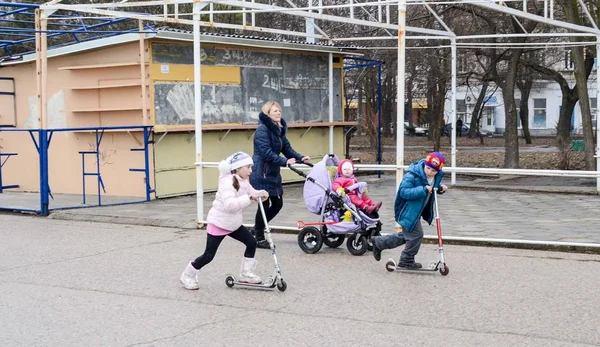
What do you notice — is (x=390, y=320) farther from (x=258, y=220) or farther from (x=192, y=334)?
(x=258, y=220)

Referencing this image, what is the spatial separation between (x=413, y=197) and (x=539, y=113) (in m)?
65.3

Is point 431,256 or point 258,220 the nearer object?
point 431,256

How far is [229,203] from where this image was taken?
26.7 feet

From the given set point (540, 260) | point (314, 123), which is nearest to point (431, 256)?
point (540, 260)

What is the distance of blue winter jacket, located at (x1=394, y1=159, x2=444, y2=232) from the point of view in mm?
8859

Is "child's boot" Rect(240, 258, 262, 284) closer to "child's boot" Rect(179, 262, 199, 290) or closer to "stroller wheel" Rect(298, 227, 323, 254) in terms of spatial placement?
"child's boot" Rect(179, 262, 199, 290)

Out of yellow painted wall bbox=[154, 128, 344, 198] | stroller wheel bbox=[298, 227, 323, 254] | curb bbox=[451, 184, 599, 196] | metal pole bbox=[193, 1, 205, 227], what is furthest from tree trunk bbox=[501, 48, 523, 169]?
stroller wheel bbox=[298, 227, 323, 254]

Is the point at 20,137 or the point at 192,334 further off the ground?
the point at 20,137

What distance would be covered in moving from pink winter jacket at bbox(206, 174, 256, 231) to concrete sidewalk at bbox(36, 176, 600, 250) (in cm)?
381

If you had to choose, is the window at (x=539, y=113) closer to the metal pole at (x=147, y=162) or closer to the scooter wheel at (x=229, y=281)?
the metal pole at (x=147, y=162)

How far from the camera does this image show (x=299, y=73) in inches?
754

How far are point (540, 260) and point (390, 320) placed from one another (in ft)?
11.1

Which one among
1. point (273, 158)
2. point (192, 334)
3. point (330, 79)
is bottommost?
point (192, 334)

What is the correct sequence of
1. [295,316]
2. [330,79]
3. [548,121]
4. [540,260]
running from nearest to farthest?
[295,316] < [540,260] < [330,79] < [548,121]
